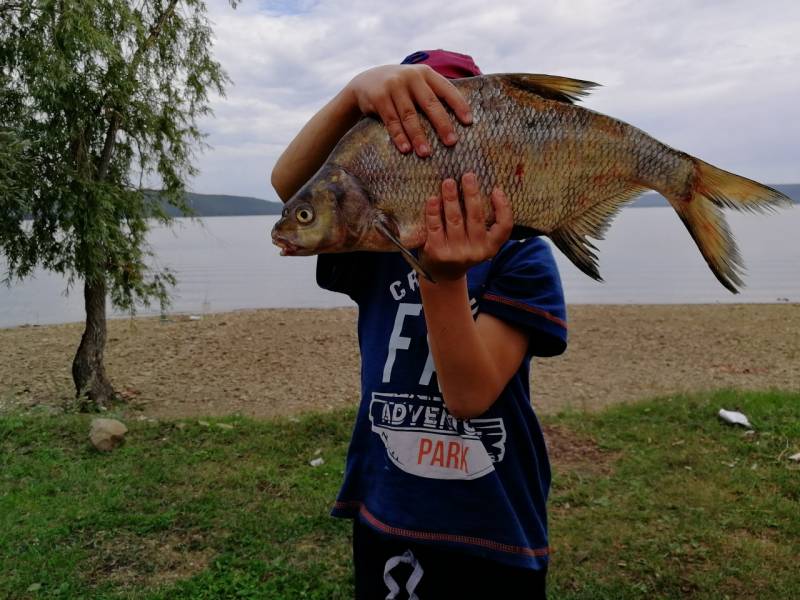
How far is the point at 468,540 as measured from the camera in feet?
6.55

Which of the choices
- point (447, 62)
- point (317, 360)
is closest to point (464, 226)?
point (447, 62)

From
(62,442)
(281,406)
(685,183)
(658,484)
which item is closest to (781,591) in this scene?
(658,484)

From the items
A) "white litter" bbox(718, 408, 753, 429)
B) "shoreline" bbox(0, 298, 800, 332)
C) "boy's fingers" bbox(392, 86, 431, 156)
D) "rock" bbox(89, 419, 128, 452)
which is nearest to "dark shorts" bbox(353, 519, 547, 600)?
"boy's fingers" bbox(392, 86, 431, 156)

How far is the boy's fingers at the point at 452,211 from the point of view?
1729mm

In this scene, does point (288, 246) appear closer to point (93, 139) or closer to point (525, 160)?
point (525, 160)

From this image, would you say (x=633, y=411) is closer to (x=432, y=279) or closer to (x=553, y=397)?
(x=553, y=397)

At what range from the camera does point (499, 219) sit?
1.75m

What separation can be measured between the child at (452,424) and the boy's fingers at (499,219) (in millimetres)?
168

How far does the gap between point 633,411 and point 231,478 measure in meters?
4.13

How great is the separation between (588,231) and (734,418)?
205 inches

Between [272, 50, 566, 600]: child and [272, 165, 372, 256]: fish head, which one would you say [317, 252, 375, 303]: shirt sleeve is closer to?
[272, 50, 566, 600]: child

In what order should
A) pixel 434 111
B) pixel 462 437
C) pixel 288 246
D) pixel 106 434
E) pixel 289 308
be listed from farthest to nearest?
pixel 289 308 < pixel 106 434 < pixel 462 437 < pixel 288 246 < pixel 434 111

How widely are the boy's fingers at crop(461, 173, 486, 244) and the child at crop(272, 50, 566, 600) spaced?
0.16 m

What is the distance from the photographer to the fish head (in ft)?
5.89
